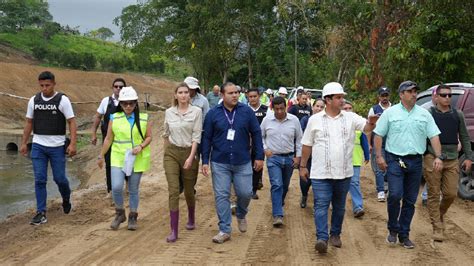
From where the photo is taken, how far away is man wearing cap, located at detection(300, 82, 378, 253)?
598cm

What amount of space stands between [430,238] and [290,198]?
10.2 feet

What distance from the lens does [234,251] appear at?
6273 mm

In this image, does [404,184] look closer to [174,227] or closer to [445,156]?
[445,156]

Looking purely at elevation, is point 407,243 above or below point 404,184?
below

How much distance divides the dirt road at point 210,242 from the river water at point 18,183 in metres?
3.03

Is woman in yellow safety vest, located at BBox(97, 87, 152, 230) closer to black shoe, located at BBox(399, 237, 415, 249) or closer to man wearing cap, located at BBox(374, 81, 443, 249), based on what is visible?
man wearing cap, located at BBox(374, 81, 443, 249)

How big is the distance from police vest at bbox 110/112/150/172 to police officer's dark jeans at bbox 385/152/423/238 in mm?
3002

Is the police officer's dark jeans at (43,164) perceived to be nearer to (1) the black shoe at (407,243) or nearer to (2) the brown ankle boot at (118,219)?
(2) the brown ankle boot at (118,219)

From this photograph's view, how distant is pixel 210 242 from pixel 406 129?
103 inches

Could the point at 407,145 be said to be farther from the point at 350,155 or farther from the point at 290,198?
the point at 290,198

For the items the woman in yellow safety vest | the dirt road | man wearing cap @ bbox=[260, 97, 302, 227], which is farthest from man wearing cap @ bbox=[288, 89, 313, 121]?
the woman in yellow safety vest

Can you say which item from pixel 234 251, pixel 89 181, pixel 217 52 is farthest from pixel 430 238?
pixel 217 52

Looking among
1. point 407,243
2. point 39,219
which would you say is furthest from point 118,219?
point 407,243

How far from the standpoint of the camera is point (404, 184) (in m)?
6.30
